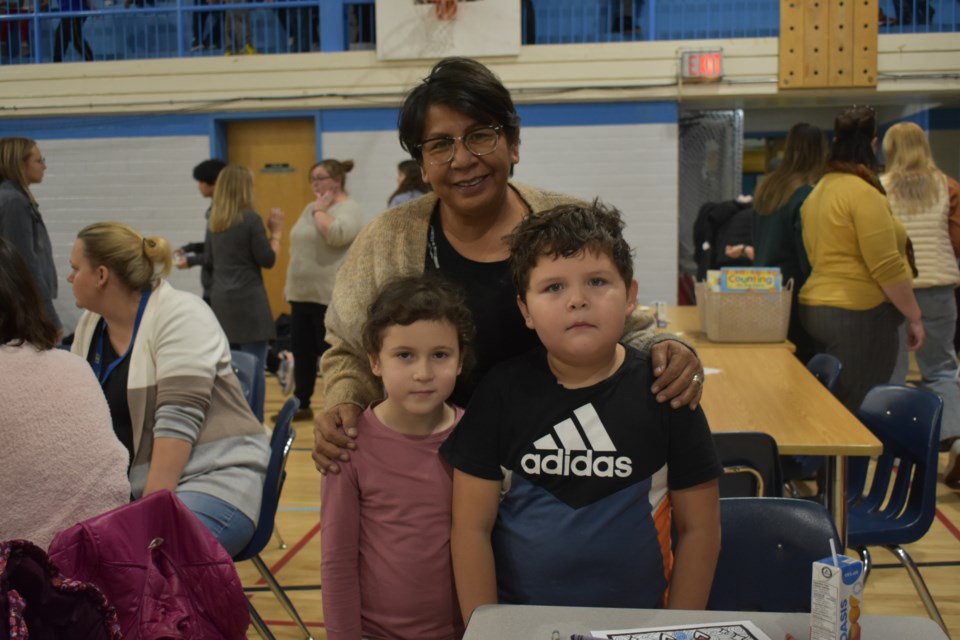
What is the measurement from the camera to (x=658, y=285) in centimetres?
902

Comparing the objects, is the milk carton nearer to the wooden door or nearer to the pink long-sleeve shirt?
the pink long-sleeve shirt

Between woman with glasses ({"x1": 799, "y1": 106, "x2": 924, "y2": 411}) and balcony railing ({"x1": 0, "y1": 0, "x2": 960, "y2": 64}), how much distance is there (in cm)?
553

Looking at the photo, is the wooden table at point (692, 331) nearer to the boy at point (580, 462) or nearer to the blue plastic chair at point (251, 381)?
the blue plastic chair at point (251, 381)

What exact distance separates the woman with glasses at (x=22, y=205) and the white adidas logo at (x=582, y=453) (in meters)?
4.24

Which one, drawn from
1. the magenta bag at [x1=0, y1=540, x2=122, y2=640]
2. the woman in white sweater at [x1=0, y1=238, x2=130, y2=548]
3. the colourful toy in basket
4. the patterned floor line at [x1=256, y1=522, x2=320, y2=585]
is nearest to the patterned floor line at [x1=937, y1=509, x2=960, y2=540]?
the colourful toy in basket

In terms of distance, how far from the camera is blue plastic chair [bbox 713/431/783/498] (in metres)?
2.44

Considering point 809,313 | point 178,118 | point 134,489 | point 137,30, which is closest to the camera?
point 134,489

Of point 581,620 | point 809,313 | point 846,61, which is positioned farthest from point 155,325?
point 846,61

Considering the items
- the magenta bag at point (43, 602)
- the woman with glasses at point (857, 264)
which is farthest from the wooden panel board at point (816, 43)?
the magenta bag at point (43, 602)

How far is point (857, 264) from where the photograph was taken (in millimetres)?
3896

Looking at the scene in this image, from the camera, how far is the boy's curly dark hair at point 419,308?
1741 mm

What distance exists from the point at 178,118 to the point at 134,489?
766cm

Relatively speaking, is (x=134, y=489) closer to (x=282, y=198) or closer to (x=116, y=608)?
(x=116, y=608)

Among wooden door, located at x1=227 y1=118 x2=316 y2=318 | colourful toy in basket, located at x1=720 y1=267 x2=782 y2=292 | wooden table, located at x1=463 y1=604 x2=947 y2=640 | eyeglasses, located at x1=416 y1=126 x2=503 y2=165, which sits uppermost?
wooden door, located at x1=227 y1=118 x2=316 y2=318
